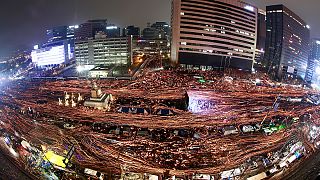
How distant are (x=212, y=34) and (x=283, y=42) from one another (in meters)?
32.6

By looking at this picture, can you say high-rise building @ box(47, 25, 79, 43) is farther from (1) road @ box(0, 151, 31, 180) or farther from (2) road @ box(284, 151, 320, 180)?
(2) road @ box(284, 151, 320, 180)

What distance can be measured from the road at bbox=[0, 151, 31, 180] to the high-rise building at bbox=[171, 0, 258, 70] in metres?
42.3

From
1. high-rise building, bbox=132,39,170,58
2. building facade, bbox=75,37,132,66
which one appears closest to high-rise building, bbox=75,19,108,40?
building facade, bbox=75,37,132,66

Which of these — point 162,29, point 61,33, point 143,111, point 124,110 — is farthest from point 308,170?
point 61,33

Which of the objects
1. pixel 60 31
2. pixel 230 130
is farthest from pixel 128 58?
pixel 60 31

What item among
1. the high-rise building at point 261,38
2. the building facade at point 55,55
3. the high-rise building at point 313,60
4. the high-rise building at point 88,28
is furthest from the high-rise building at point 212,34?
the high-rise building at point 88,28

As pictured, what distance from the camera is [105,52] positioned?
66.7 m

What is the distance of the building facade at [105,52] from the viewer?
65.1m

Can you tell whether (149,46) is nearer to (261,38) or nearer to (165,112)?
(261,38)

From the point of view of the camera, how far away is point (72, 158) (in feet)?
36.3

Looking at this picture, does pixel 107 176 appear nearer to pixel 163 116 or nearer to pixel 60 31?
pixel 163 116

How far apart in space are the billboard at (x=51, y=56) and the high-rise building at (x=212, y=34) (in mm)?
41242

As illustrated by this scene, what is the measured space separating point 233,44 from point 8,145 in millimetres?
52192

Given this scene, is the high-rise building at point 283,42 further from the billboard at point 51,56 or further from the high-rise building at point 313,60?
the billboard at point 51,56
